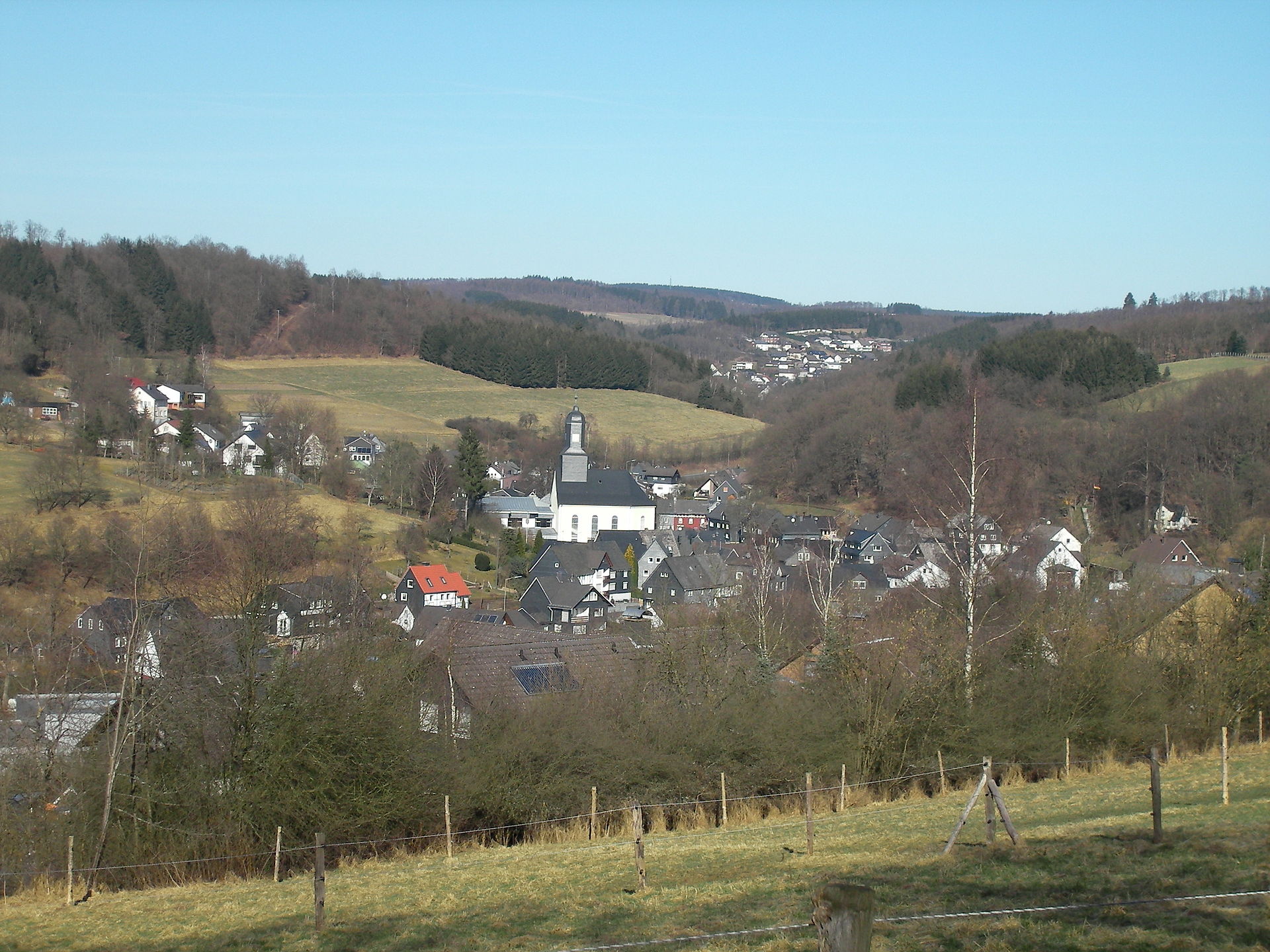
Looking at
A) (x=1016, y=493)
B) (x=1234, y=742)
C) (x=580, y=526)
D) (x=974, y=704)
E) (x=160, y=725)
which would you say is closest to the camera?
(x=160, y=725)

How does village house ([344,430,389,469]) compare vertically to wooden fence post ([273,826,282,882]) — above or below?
above

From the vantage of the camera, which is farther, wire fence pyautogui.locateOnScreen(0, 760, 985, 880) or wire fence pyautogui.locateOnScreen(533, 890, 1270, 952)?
wire fence pyautogui.locateOnScreen(0, 760, 985, 880)

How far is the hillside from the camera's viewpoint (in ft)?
279

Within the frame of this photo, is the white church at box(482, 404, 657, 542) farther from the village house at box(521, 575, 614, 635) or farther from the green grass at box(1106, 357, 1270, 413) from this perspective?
the green grass at box(1106, 357, 1270, 413)

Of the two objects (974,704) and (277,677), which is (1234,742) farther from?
(277,677)

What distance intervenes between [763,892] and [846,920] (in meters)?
5.22

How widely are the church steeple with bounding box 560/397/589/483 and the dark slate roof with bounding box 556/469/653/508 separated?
15.6 inches

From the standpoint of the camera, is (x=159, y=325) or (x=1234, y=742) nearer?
(x=1234, y=742)

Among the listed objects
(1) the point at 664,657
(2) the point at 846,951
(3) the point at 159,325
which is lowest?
(1) the point at 664,657

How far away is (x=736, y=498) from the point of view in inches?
2808

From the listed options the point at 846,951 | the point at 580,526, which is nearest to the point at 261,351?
the point at 580,526

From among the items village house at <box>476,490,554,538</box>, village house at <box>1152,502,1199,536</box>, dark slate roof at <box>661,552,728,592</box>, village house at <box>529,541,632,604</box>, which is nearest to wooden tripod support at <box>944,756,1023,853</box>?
dark slate roof at <box>661,552,728,592</box>

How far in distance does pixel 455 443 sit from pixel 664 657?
198 ft

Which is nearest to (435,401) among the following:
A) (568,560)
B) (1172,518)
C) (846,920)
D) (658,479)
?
(658,479)
